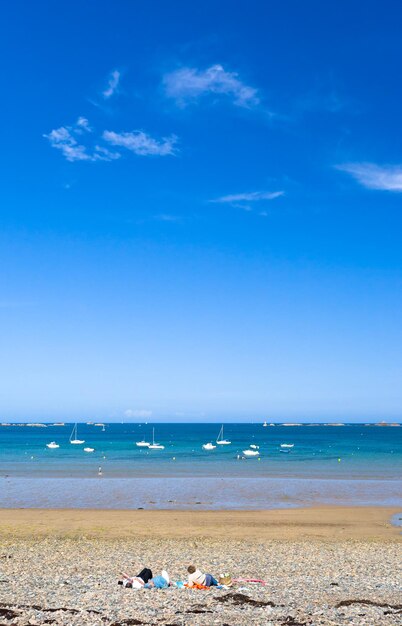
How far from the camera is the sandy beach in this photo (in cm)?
1348

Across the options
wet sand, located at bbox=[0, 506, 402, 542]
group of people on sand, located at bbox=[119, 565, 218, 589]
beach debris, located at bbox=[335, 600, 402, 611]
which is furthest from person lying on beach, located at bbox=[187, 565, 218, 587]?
wet sand, located at bbox=[0, 506, 402, 542]

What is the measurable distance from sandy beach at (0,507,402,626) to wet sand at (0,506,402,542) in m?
0.06

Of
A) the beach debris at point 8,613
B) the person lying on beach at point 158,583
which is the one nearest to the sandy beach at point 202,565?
the beach debris at point 8,613

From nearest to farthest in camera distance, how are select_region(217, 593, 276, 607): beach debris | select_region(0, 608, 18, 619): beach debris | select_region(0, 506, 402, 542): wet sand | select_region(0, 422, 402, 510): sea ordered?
select_region(0, 608, 18, 619): beach debris
select_region(217, 593, 276, 607): beach debris
select_region(0, 506, 402, 542): wet sand
select_region(0, 422, 402, 510): sea

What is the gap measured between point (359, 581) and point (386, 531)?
13.3 meters

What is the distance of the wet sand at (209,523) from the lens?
2748 centimetres

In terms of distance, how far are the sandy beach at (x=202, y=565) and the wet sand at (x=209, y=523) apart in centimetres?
6

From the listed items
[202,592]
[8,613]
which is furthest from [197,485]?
[8,613]

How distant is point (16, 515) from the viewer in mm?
33594

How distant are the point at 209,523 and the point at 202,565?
38.8ft

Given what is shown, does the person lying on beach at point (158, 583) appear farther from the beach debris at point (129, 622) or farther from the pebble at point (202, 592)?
the beach debris at point (129, 622)

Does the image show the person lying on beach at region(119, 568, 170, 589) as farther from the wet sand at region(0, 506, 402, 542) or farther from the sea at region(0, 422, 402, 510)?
the sea at region(0, 422, 402, 510)

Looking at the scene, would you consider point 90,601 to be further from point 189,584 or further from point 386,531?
point 386,531

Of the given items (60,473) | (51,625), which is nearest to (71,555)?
(51,625)
